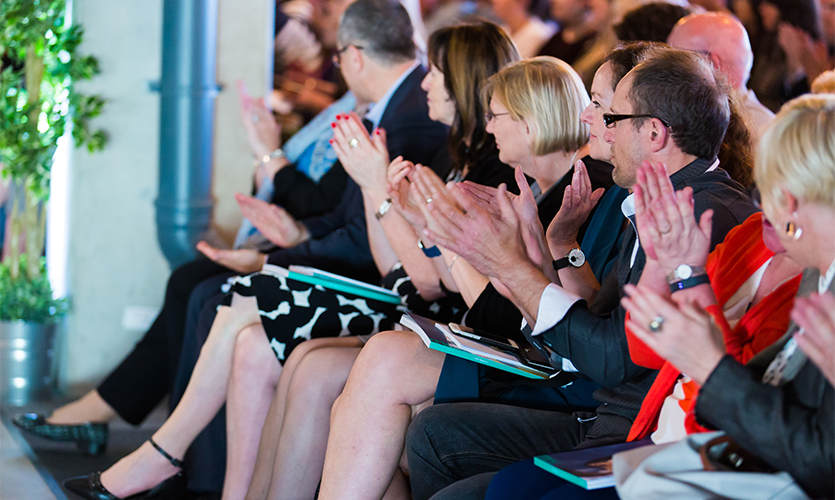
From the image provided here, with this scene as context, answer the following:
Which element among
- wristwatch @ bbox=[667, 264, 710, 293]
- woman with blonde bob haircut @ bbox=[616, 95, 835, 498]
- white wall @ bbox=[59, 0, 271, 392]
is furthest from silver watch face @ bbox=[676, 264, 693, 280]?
white wall @ bbox=[59, 0, 271, 392]

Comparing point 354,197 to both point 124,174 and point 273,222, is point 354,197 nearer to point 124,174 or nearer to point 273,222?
point 273,222

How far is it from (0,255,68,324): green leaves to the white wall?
0.14 meters

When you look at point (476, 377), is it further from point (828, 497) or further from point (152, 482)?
point (152, 482)

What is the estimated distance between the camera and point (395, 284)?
226cm

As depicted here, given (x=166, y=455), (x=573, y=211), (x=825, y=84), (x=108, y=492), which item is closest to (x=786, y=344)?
(x=573, y=211)

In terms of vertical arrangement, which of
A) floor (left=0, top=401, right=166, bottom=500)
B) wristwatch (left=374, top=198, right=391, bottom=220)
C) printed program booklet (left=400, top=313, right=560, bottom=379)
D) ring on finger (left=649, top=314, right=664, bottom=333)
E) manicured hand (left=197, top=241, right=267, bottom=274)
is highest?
ring on finger (left=649, top=314, right=664, bottom=333)

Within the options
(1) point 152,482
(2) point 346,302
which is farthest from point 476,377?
(1) point 152,482

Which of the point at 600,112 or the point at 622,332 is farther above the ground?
the point at 600,112

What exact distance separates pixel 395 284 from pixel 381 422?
699 mm

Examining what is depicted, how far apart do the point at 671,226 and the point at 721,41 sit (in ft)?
4.92

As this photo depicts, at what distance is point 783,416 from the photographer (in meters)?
1.00

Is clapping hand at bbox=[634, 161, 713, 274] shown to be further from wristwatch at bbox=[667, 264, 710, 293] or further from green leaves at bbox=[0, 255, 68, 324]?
green leaves at bbox=[0, 255, 68, 324]

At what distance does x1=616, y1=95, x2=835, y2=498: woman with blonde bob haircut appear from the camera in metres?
0.98

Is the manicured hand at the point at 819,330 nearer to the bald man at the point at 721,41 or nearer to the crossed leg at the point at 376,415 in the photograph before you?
the crossed leg at the point at 376,415
